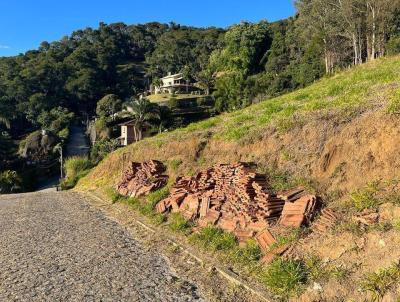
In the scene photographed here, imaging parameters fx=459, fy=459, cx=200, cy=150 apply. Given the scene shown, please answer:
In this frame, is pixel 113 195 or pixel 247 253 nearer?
pixel 247 253

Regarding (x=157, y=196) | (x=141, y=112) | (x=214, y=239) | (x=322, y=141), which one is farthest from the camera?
(x=141, y=112)

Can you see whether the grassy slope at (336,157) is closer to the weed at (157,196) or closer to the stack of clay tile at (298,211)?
the stack of clay tile at (298,211)

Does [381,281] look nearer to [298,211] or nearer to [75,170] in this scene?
[298,211]

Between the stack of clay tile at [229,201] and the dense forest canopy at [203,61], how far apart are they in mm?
26996

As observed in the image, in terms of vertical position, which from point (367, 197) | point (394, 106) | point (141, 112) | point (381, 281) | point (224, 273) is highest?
point (141, 112)

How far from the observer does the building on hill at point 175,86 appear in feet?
341

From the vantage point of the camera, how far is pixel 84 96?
10862 cm

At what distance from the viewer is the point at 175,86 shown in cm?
10369

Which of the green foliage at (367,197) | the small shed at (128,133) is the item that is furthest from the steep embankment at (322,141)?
the small shed at (128,133)

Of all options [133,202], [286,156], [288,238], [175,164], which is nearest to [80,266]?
[288,238]

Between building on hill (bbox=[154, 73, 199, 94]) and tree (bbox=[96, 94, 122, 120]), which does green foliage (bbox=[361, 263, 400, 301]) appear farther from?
building on hill (bbox=[154, 73, 199, 94])

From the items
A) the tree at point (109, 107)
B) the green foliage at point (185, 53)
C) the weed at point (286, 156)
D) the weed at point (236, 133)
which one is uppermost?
the green foliage at point (185, 53)

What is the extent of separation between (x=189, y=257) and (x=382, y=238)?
394 centimetres

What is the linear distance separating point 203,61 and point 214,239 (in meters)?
116
